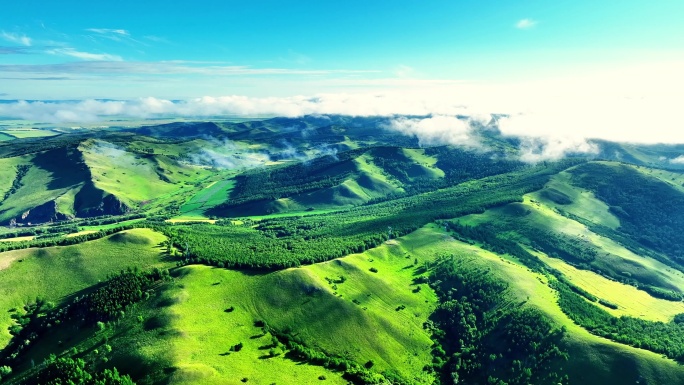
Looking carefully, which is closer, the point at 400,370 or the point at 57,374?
the point at 57,374

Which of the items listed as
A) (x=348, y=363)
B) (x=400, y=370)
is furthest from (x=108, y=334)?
(x=400, y=370)

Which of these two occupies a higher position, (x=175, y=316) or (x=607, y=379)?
(x=175, y=316)

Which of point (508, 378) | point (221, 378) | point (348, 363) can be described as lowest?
point (508, 378)

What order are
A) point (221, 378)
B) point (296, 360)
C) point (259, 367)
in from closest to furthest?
1. point (221, 378)
2. point (259, 367)
3. point (296, 360)

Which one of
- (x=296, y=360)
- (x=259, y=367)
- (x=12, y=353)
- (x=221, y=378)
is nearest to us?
(x=221, y=378)

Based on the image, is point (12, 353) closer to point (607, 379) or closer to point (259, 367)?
point (259, 367)

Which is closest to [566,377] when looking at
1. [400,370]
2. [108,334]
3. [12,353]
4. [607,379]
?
[607,379]

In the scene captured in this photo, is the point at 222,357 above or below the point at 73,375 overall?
below

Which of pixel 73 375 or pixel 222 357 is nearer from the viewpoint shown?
pixel 73 375

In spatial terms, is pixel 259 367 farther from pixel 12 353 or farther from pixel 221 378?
pixel 12 353

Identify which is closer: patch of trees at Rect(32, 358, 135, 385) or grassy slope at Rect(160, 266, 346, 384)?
patch of trees at Rect(32, 358, 135, 385)

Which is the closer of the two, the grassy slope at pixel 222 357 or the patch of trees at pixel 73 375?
the patch of trees at pixel 73 375
